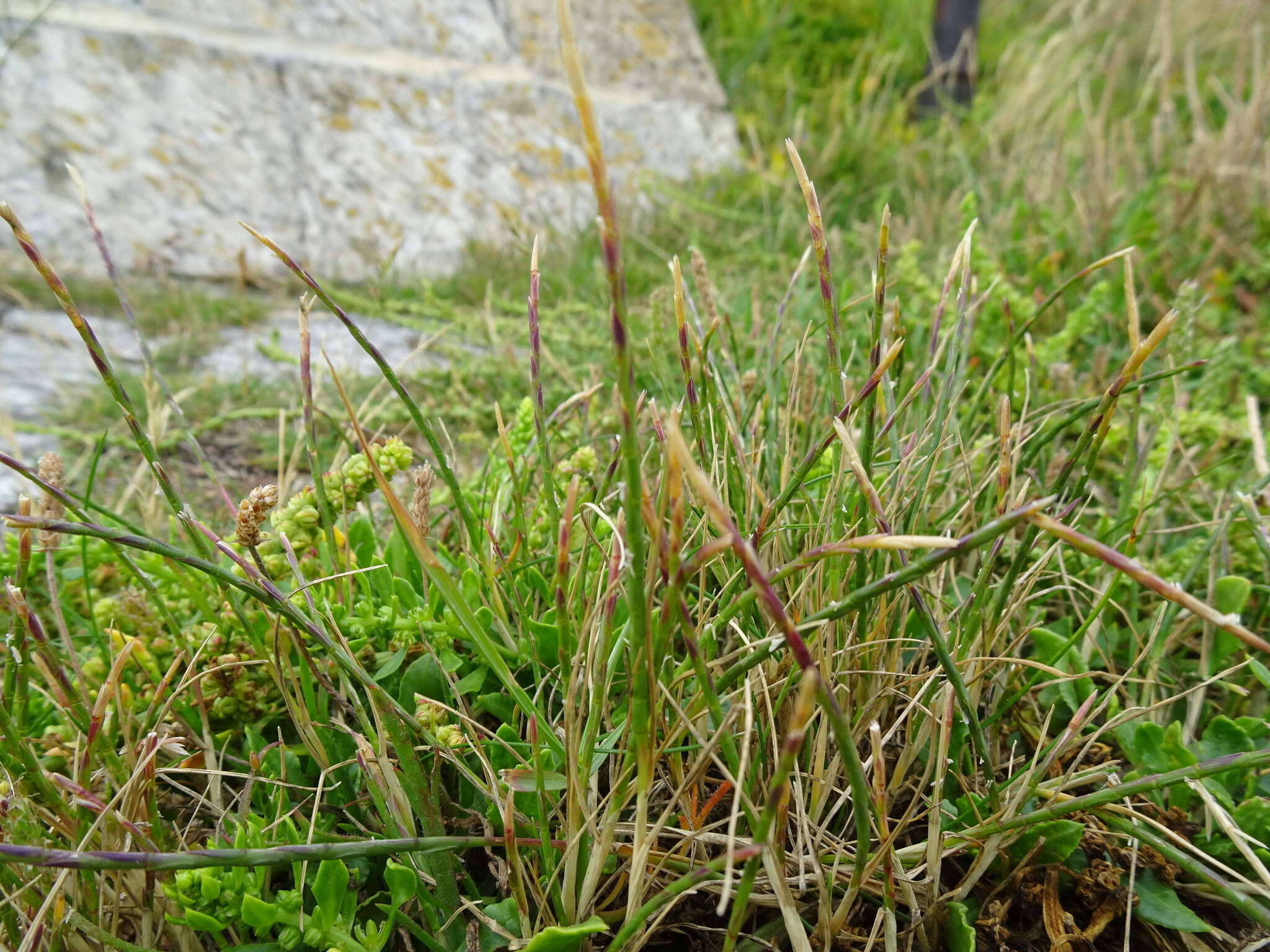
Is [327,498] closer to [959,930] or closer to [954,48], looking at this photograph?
[959,930]

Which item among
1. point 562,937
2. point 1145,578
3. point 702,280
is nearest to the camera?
point 1145,578

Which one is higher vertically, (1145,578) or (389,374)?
(389,374)

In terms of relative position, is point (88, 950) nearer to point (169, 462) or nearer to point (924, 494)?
point (924, 494)

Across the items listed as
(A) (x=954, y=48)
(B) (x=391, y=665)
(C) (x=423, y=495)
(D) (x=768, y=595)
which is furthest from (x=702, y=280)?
(A) (x=954, y=48)

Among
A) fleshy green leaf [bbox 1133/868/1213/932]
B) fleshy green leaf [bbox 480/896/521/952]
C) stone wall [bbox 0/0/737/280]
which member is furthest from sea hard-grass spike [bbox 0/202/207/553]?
stone wall [bbox 0/0/737/280]

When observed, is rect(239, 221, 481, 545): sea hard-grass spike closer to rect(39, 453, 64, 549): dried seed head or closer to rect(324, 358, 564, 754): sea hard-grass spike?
rect(324, 358, 564, 754): sea hard-grass spike
